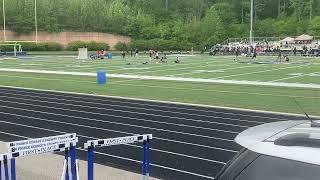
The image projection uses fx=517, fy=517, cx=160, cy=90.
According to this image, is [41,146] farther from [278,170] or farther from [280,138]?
[278,170]

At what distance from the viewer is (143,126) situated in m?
12.8

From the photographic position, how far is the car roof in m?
2.55

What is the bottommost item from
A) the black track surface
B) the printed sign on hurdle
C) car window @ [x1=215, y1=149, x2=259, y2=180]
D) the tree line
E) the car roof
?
the black track surface

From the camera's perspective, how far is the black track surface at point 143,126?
9031 millimetres

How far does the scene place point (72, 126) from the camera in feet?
42.1

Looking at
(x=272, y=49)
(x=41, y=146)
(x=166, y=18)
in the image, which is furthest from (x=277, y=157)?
(x=166, y=18)

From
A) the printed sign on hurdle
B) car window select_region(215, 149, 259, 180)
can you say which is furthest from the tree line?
car window select_region(215, 149, 259, 180)

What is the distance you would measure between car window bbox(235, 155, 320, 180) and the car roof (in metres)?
0.03

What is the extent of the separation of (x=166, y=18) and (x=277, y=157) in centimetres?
10820

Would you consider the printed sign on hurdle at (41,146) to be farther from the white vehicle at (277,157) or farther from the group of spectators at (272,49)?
the group of spectators at (272,49)

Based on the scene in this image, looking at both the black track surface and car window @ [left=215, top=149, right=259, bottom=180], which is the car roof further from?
the black track surface

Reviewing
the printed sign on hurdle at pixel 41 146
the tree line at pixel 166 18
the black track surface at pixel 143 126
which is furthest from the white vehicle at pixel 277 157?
the tree line at pixel 166 18

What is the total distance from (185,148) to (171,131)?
1.94m

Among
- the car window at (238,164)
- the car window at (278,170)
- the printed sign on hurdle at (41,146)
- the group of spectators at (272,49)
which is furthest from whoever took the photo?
the group of spectators at (272,49)
